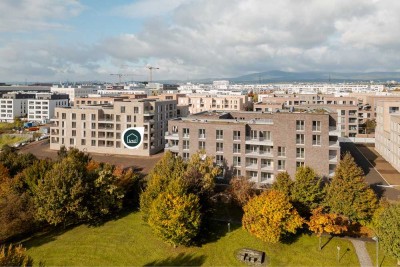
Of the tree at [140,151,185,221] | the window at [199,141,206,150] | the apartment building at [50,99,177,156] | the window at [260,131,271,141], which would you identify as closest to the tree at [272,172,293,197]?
the window at [260,131,271,141]

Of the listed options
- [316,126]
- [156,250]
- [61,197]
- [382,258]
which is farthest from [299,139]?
[61,197]

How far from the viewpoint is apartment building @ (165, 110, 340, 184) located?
54.8 meters

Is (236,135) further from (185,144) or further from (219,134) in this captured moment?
(185,144)

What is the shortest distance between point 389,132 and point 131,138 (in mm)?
59509

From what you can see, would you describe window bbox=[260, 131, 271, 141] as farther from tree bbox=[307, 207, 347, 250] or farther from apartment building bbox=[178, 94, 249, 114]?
apartment building bbox=[178, 94, 249, 114]

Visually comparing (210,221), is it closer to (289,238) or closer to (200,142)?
(289,238)

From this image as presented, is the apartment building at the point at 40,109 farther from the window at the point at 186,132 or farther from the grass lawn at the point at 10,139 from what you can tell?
the window at the point at 186,132

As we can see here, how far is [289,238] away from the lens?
44625 millimetres

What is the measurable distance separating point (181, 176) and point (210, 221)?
784 centimetres

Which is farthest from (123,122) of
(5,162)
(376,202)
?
(376,202)

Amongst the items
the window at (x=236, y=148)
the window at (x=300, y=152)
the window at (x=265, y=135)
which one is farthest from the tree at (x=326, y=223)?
the window at (x=236, y=148)

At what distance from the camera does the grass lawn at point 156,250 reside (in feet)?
135

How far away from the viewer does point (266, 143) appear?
5694 cm

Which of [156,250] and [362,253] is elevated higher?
[362,253]
